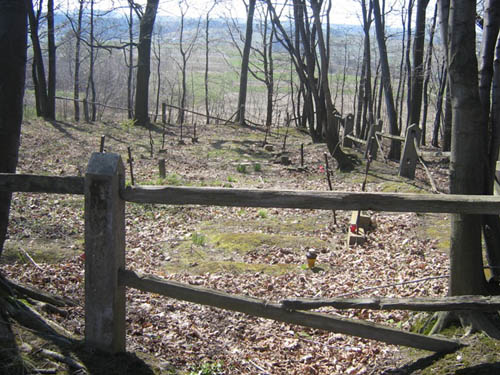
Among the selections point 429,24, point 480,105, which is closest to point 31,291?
point 480,105

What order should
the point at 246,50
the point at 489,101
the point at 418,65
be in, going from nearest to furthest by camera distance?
the point at 489,101, the point at 418,65, the point at 246,50

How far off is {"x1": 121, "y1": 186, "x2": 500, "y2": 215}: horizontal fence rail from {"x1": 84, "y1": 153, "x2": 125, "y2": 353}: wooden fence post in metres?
0.16

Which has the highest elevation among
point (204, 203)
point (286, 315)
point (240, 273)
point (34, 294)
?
point (204, 203)

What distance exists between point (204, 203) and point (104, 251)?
0.81 metres

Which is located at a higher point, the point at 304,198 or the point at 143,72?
the point at 143,72

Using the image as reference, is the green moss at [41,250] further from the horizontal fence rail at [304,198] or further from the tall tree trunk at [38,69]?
the tall tree trunk at [38,69]

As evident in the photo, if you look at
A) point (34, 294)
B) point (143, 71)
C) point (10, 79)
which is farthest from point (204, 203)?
point (143, 71)

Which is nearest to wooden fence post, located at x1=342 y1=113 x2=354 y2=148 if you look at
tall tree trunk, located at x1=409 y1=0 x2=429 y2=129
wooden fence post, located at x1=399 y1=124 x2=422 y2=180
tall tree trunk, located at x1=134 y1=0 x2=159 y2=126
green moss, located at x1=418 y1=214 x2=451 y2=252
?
tall tree trunk, located at x1=409 y1=0 x2=429 y2=129

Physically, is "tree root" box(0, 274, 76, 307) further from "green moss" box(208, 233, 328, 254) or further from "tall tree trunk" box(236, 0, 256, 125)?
"tall tree trunk" box(236, 0, 256, 125)

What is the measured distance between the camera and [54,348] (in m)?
3.52

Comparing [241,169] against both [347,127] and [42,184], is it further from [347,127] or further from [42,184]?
[42,184]

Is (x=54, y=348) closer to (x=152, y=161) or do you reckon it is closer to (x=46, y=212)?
(x=46, y=212)

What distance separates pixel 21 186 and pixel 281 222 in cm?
588

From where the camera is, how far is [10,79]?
4.26 m
